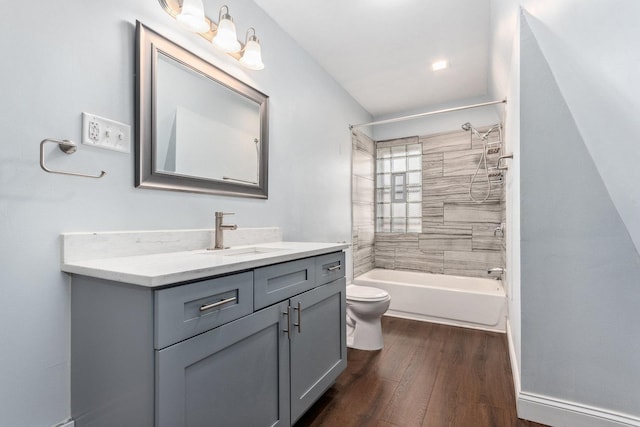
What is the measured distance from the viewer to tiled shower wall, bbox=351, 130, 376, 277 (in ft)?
11.3

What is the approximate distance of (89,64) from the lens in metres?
1.16

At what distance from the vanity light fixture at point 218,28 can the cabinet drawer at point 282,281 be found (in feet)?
A: 3.84

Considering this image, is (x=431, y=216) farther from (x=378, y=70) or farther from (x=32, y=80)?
(x=32, y=80)

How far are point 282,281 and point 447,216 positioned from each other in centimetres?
285

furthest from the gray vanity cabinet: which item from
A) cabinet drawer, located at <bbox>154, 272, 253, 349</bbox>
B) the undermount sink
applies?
the undermount sink

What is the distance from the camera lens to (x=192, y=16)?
1403mm

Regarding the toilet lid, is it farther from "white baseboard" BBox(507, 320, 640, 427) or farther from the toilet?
"white baseboard" BBox(507, 320, 640, 427)

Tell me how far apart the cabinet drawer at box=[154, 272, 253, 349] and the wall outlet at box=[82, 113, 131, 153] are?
730mm

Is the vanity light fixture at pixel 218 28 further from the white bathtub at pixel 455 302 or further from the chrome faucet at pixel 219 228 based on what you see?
the white bathtub at pixel 455 302

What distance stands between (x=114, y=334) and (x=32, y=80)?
883 millimetres

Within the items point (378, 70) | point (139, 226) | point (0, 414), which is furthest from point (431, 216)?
point (0, 414)

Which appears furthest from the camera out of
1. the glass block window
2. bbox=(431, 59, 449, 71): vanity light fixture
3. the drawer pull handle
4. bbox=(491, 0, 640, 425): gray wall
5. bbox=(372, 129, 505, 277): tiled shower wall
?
the glass block window

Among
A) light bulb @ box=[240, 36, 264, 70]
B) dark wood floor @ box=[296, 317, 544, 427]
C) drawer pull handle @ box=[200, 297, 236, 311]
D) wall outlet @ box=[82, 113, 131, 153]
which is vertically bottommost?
dark wood floor @ box=[296, 317, 544, 427]

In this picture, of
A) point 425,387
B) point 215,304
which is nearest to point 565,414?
point 425,387
